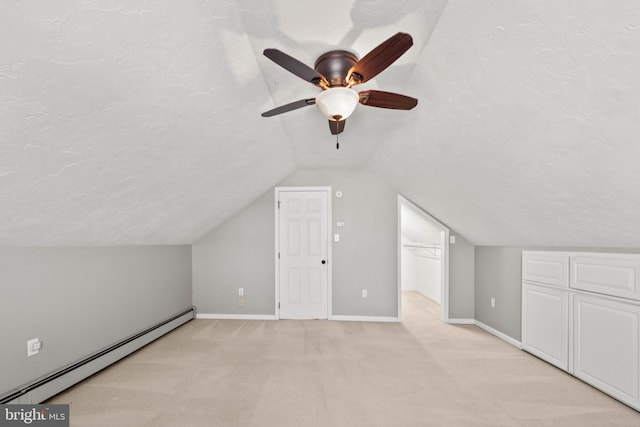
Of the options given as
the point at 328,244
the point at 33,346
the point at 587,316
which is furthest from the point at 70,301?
the point at 587,316

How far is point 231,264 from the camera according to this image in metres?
4.45

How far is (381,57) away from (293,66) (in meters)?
0.43

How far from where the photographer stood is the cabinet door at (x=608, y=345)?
2137mm

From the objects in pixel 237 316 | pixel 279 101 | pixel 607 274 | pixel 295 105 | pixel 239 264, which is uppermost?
pixel 279 101

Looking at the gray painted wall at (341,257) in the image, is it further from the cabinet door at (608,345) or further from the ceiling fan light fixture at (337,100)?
the ceiling fan light fixture at (337,100)

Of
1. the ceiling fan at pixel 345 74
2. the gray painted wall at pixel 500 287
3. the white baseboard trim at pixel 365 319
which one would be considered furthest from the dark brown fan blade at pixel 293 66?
the white baseboard trim at pixel 365 319

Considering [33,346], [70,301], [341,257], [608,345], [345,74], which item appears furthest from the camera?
[341,257]

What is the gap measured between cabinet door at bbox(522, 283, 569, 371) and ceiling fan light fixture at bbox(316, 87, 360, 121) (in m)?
2.82

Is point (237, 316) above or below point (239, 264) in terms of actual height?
below

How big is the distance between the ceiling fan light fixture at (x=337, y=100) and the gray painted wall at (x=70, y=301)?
2.41 metres

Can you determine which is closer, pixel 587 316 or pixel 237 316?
pixel 587 316

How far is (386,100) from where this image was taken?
1.75m

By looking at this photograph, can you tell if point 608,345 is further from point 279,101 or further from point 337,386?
point 279,101

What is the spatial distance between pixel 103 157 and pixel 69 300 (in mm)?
1601
